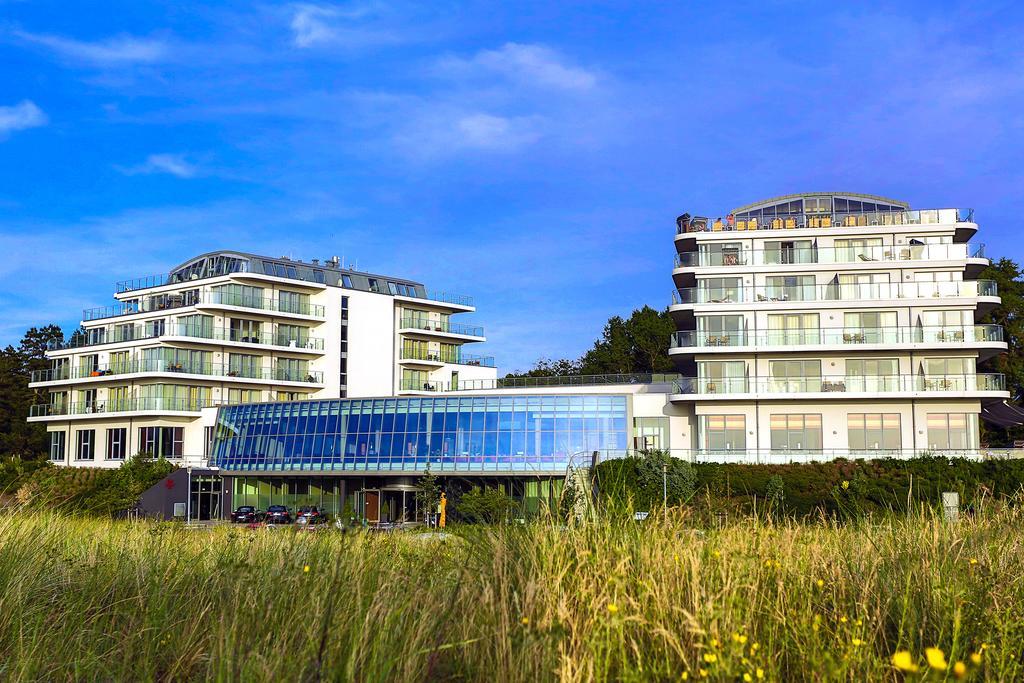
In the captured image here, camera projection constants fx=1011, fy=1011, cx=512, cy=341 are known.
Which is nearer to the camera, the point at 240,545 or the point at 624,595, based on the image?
the point at 624,595

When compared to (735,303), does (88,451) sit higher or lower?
lower

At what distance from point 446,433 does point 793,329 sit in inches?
791

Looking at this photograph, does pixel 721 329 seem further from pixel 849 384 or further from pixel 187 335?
pixel 187 335

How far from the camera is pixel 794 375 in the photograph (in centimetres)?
5494

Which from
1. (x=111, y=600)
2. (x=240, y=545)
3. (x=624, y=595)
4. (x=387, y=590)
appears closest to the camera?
(x=624, y=595)

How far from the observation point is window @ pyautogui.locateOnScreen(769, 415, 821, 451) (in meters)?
54.0

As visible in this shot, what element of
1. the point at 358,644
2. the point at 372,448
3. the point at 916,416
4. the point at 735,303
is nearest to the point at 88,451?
the point at 372,448

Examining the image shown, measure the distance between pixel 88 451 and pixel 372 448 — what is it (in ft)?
98.5

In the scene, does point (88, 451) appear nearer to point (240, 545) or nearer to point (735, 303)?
point (735, 303)

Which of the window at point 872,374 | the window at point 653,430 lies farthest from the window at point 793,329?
the window at point 653,430

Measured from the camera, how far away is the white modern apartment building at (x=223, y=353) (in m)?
73.2

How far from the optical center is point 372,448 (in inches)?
2345

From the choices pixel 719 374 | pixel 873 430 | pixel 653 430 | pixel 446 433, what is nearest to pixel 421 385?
pixel 446 433

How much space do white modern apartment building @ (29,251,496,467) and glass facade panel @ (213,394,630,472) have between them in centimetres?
1305
